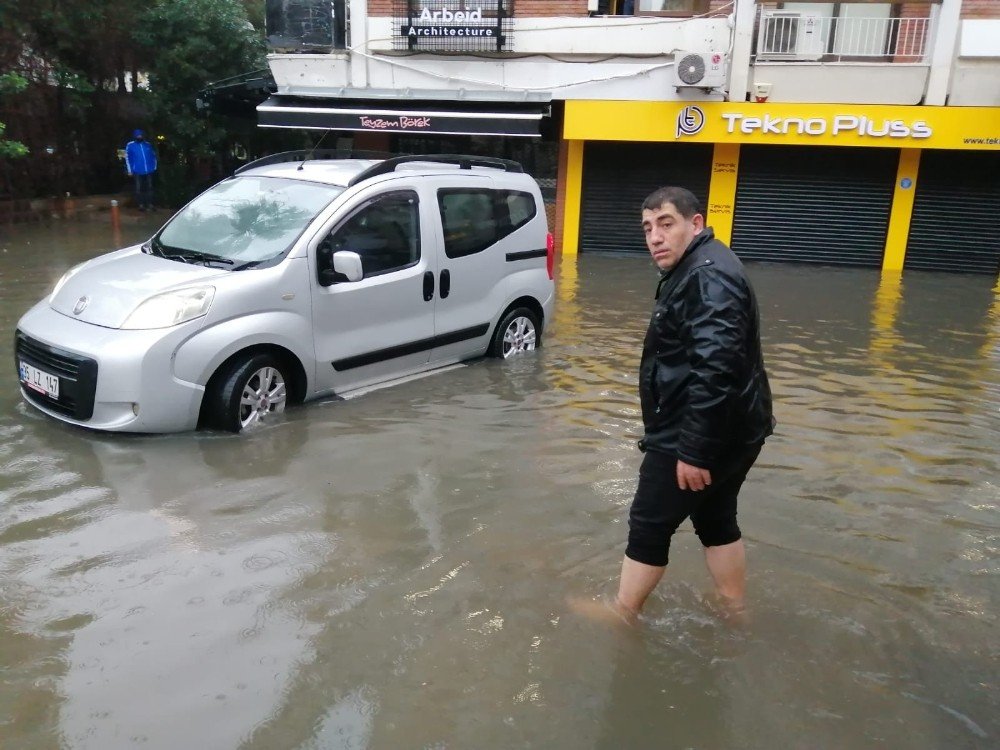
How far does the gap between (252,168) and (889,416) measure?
5.18 m

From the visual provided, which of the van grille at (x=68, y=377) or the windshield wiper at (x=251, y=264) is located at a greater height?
the windshield wiper at (x=251, y=264)

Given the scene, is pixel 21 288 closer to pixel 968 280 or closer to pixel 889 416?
pixel 889 416

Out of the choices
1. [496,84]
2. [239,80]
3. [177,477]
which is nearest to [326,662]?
[177,477]

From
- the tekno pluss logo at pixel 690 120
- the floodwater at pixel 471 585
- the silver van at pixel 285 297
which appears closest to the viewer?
the floodwater at pixel 471 585

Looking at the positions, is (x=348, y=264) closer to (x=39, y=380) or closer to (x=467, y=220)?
(x=467, y=220)

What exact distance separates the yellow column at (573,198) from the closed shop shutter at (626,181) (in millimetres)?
90

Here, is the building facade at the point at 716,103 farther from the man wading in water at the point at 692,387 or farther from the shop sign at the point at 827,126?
the man wading in water at the point at 692,387

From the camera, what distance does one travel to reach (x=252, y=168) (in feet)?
22.9

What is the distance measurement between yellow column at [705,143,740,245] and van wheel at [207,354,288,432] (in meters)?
11.1

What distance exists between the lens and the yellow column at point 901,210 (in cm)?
1491

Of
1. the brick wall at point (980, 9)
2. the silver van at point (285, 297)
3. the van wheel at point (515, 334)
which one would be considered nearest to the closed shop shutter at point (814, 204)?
the brick wall at point (980, 9)

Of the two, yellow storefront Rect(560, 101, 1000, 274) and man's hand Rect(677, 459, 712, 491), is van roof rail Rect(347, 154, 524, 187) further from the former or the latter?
yellow storefront Rect(560, 101, 1000, 274)

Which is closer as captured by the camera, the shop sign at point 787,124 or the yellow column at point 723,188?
the shop sign at point 787,124

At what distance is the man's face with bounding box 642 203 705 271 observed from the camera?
3.20 meters
